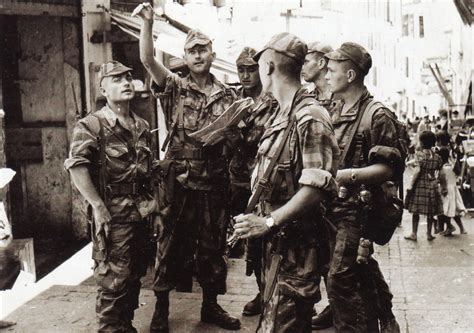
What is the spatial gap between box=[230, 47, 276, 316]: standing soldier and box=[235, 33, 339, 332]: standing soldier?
6.54 ft

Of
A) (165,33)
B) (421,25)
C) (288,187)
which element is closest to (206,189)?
(288,187)

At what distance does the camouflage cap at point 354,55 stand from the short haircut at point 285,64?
1086mm

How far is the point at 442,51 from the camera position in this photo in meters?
43.1

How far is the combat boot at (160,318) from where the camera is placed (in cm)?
608

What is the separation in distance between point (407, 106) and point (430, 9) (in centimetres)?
863

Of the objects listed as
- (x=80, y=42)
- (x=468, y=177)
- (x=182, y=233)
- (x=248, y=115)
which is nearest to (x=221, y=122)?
(x=248, y=115)

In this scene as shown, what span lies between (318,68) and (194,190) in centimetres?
160

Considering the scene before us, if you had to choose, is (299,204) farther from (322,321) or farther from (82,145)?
(322,321)

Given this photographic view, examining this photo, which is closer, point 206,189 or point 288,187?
point 288,187

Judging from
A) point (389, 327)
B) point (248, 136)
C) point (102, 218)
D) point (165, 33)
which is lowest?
point (389, 327)

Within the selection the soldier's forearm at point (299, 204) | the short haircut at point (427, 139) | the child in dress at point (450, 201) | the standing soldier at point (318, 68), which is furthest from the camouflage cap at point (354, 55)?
the child in dress at point (450, 201)

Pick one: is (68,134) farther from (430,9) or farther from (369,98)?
(430,9)

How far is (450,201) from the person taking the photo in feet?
36.9

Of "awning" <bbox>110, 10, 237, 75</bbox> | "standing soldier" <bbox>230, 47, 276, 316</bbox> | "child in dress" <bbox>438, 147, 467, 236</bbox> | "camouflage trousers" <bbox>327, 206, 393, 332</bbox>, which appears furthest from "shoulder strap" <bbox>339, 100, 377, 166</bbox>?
"child in dress" <bbox>438, 147, 467, 236</bbox>
